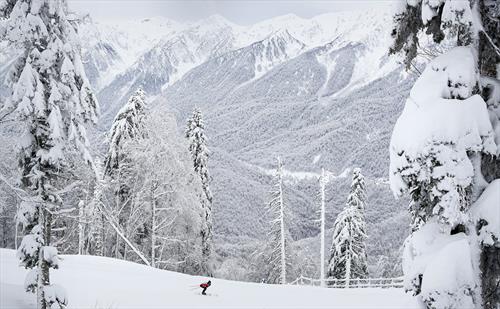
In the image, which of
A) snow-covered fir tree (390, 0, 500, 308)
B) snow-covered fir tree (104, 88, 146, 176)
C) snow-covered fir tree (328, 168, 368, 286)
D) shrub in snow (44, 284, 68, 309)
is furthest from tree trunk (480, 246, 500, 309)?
snow-covered fir tree (328, 168, 368, 286)

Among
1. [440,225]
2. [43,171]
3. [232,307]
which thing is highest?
[43,171]

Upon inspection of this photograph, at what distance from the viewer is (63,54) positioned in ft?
35.3

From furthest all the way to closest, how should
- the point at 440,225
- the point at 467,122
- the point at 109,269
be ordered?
the point at 109,269 < the point at 440,225 < the point at 467,122

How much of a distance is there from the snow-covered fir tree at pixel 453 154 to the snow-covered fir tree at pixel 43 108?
752 cm

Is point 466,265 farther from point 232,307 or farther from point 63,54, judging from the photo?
point 232,307

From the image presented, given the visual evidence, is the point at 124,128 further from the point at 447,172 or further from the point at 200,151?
the point at 447,172

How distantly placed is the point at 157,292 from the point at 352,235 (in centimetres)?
1859

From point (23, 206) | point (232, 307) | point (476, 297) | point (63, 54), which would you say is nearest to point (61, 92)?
point (63, 54)

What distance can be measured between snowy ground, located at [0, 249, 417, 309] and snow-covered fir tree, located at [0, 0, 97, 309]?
1.83m

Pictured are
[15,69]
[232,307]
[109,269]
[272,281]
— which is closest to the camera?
[15,69]

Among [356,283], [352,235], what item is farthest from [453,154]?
[356,283]

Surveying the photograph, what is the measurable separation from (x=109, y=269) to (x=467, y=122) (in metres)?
16.5

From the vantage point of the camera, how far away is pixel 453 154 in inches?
214

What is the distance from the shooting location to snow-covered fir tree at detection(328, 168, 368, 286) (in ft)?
105
